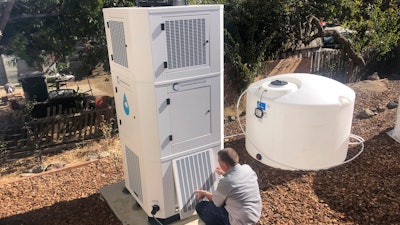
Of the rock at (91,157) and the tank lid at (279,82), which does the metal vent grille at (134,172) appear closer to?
the rock at (91,157)

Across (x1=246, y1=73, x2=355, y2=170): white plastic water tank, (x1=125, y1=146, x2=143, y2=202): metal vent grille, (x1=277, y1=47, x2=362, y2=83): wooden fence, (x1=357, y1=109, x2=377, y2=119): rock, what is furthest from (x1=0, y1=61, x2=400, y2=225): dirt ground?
(x1=277, y1=47, x2=362, y2=83): wooden fence

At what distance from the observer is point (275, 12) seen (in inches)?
442

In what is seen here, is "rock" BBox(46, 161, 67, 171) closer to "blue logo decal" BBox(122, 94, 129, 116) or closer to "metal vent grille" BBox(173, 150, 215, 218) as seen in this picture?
"blue logo decal" BBox(122, 94, 129, 116)

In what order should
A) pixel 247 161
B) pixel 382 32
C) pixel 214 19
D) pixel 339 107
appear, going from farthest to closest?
pixel 382 32 < pixel 247 161 < pixel 339 107 < pixel 214 19

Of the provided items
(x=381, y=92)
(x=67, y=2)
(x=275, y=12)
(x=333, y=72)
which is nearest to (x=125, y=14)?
(x=67, y=2)

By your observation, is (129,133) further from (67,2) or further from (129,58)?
(67,2)

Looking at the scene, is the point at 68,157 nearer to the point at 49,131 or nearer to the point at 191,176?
the point at 49,131

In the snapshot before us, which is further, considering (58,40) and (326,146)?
(58,40)

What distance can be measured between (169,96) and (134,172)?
5.03 feet

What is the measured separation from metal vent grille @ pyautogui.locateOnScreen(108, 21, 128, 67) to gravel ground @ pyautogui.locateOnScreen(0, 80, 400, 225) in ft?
8.41

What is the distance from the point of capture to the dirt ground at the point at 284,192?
16.8 feet

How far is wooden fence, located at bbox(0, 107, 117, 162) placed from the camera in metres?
8.00

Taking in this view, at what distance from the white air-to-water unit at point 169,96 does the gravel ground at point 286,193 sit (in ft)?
4.09

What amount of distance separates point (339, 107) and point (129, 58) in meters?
4.01
